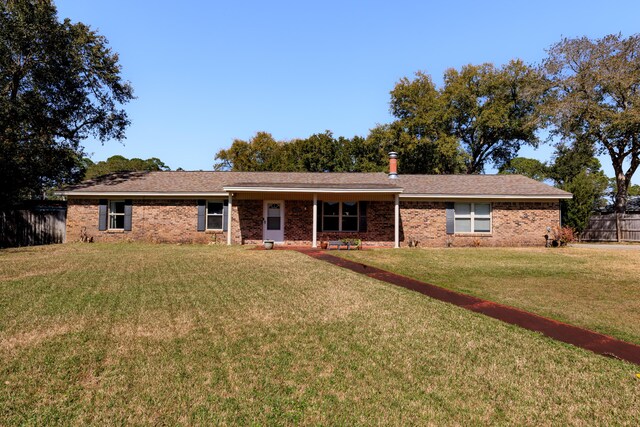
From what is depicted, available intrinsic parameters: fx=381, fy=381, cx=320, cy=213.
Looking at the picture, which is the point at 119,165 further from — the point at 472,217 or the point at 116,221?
the point at 472,217

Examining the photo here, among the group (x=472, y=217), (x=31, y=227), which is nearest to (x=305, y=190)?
(x=472, y=217)

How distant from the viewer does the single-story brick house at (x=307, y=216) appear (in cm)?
1939

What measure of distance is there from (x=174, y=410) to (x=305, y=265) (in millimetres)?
8358

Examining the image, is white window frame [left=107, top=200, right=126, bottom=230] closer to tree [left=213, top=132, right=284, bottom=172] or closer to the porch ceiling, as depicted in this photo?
the porch ceiling

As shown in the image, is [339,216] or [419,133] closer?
[339,216]

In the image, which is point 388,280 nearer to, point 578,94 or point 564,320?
point 564,320

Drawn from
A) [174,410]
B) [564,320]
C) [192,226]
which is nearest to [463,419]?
[174,410]

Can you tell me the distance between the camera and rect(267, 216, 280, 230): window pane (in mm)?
19562

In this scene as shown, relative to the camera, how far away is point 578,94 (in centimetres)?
2984

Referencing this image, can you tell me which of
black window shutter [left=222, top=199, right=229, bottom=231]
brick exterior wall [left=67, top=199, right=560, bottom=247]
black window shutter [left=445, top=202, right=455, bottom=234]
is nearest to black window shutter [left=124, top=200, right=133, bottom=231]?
brick exterior wall [left=67, top=199, right=560, bottom=247]

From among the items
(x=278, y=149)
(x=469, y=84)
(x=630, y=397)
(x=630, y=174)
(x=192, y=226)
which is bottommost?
(x=630, y=397)

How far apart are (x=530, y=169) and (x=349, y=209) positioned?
43.9m

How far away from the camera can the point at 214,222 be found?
64.3ft

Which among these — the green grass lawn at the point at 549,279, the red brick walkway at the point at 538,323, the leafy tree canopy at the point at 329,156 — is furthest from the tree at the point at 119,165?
the red brick walkway at the point at 538,323
